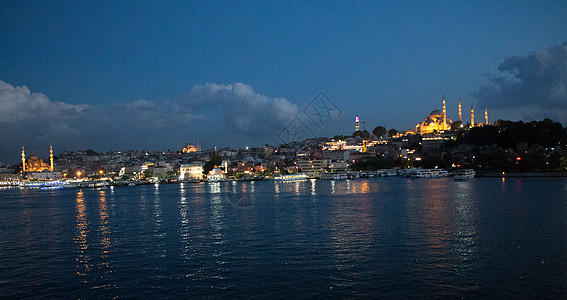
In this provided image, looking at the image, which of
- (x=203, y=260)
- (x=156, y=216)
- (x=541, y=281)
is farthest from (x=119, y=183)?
(x=541, y=281)

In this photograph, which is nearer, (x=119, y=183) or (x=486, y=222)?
(x=486, y=222)

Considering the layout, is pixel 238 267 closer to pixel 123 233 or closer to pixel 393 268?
pixel 393 268

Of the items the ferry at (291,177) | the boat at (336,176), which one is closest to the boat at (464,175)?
the boat at (336,176)

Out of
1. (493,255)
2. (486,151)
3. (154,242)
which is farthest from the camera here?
(486,151)

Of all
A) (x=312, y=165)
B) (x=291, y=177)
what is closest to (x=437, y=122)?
(x=312, y=165)

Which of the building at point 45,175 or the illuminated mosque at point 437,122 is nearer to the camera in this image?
the building at point 45,175

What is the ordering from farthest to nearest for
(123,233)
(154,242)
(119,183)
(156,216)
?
(119,183)
(156,216)
(123,233)
(154,242)

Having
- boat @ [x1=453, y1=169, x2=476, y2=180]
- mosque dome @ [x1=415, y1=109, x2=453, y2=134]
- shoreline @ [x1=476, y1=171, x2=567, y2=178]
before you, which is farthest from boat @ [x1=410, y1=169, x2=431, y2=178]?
mosque dome @ [x1=415, y1=109, x2=453, y2=134]

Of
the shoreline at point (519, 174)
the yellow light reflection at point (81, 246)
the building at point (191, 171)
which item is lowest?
the shoreline at point (519, 174)

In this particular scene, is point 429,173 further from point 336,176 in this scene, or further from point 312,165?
Result: point 312,165

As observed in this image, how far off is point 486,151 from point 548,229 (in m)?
34.3

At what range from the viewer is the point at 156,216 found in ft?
40.9

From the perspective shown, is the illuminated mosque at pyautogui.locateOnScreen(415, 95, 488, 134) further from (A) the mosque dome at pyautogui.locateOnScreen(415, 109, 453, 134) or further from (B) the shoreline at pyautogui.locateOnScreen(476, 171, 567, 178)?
(B) the shoreline at pyautogui.locateOnScreen(476, 171, 567, 178)

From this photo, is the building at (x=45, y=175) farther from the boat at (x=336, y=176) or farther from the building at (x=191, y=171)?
the boat at (x=336, y=176)
